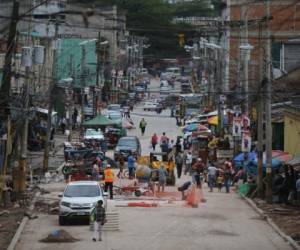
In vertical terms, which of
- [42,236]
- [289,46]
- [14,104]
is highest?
[289,46]

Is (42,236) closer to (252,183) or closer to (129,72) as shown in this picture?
(252,183)

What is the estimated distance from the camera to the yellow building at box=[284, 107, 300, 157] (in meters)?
49.0

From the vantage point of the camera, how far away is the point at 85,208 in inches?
1223

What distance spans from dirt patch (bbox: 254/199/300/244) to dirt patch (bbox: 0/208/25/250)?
8.86m

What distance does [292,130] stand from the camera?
167ft

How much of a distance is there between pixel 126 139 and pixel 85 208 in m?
31.4

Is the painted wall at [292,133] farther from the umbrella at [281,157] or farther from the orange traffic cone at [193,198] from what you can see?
the orange traffic cone at [193,198]

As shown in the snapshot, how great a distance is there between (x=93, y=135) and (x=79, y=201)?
36.9m

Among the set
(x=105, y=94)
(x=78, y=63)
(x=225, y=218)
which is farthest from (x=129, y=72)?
(x=225, y=218)

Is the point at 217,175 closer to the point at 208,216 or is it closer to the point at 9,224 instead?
the point at 208,216

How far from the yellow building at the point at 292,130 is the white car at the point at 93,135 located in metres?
18.0

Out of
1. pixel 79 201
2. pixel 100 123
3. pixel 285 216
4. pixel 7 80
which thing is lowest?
pixel 285 216

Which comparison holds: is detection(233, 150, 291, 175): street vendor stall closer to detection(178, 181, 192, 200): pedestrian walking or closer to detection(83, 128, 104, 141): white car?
detection(178, 181, 192, 200): pedestrian walking

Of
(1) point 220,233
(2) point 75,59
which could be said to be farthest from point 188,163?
(2) point 75,59
